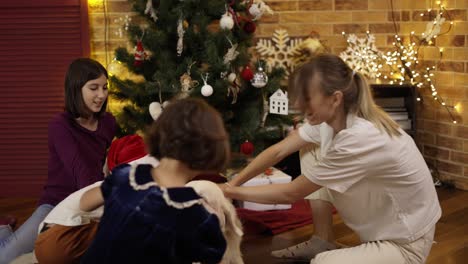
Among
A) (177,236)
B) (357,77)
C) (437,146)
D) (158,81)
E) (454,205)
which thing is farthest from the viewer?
(437,146)

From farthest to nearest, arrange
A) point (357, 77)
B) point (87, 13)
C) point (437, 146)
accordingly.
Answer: point (437, 146) → point (87, 13) → point (357, 77)

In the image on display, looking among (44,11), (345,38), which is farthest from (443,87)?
(44,11)

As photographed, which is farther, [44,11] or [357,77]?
[44,11]

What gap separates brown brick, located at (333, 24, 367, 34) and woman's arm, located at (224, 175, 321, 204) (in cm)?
205

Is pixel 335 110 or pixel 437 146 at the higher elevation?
pixel 335 110

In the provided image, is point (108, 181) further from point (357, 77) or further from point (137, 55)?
point (137, 55)

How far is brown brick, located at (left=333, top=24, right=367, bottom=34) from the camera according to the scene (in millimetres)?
4109

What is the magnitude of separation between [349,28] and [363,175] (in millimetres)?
2130

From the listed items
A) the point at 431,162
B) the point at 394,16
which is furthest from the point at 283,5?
the point at 431,162

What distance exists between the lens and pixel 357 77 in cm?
214

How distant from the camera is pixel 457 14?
3.84 m

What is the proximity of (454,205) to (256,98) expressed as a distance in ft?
3.79

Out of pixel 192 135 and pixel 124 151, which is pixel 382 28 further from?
pixel 192 135

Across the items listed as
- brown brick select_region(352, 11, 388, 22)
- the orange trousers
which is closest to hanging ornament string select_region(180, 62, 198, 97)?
the orange trousers
